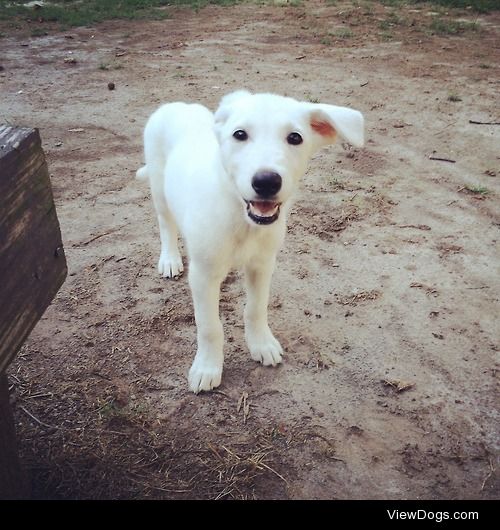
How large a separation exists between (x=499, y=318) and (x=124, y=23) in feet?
34.8

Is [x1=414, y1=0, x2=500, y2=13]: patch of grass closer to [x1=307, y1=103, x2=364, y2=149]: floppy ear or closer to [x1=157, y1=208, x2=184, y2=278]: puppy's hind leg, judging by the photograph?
[x1=157, y1=208, x2=184, y2=278]: puppy's hind leg

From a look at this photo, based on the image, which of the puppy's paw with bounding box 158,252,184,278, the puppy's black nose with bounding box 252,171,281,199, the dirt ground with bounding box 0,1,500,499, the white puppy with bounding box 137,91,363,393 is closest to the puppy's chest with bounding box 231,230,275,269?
the white puppy with bounding box 137,91,363,393

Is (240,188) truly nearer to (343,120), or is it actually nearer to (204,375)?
(343,120)

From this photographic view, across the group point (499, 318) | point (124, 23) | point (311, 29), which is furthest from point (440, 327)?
point (124, 23)

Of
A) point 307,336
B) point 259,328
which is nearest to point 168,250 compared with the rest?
point 259,328

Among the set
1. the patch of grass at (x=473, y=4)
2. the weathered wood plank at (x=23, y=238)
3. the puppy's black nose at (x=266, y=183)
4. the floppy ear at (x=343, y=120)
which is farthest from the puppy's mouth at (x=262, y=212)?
the patch of grass at (x=473, y=4)

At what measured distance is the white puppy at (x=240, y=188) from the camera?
2421mm

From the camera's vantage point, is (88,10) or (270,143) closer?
(270,143)

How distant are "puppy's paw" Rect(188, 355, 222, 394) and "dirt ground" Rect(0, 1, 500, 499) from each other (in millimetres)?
56

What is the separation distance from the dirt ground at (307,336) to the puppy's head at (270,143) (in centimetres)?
109

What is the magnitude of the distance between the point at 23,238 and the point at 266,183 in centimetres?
112

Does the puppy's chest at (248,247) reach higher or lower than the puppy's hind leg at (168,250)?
higher

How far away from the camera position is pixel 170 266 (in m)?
3.88

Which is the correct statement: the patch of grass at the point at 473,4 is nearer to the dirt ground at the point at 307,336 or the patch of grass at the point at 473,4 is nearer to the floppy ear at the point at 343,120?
the dirt ground at the point at 307,336
